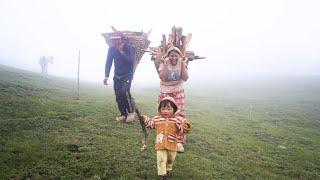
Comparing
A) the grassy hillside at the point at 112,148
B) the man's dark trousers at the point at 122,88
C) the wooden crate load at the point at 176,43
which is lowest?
the grassy hillside at the point at 112,148

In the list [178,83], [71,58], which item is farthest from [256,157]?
[71,58]

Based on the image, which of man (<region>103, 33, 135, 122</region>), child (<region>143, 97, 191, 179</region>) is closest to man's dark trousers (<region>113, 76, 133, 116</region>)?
man (<region>103, 33, 135, 122</region>)

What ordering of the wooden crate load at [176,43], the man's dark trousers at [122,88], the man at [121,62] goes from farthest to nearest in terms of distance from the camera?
the man's dark trousers at [122,88] → the man at [121,62] → the wooden crate load at [176,43]

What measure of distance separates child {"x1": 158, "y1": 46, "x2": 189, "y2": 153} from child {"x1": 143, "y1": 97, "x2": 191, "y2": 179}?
2153 mm

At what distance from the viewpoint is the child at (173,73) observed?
12.1m

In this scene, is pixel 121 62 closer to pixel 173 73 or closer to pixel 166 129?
pixel 173 73

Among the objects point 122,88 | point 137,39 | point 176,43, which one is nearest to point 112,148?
point 122,88

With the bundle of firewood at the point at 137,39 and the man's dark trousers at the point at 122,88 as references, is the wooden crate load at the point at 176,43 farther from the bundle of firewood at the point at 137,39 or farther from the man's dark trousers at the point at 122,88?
the bundle of firewood at the point at 137,39

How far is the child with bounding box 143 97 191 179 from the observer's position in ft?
32.8

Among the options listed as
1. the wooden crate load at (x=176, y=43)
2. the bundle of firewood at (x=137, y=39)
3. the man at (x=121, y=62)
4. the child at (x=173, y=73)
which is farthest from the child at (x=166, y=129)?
the bundle of firewood at (x=137, y=39)

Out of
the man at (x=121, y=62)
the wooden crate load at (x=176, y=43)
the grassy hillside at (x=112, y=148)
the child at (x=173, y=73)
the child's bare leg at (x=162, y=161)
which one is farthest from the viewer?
the man at (x=121, y=62)

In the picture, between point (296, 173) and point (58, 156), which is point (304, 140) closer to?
point (296, 173)

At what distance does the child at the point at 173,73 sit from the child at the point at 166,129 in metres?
2.15

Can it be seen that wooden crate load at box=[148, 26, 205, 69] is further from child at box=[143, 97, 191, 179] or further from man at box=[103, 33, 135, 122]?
child at box=[143, 97, 191, 179]
